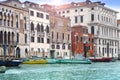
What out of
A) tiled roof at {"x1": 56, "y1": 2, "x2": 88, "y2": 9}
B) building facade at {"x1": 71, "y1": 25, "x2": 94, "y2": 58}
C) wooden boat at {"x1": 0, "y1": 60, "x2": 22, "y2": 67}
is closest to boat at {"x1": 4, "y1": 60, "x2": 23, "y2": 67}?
wooden boat at {"x1": 0, "y1": 60, "x2": 22, "y2": 67}

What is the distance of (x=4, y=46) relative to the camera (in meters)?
40.3

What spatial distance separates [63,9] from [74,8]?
8.63 feet

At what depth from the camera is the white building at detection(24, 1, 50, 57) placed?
48969 mm

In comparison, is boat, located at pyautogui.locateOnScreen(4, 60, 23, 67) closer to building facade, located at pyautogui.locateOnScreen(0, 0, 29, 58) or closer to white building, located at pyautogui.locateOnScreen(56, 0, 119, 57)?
building facade, located at pyautogui.locateOnScreen(0, 0, 29, 58)

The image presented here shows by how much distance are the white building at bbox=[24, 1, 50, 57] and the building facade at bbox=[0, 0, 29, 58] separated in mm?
1281

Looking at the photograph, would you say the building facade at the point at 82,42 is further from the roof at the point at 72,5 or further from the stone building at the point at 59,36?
the roof at the point at 72,5

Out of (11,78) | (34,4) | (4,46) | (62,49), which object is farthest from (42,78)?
(62,49)

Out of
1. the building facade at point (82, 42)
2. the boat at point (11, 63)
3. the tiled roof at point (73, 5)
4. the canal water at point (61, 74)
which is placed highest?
the tiled roof at point (73, 5)

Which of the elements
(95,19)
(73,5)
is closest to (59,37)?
(95,19)

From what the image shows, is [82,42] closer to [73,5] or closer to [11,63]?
[73,5]

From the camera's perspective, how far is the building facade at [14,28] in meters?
43.2

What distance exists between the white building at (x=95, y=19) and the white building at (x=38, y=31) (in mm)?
15775

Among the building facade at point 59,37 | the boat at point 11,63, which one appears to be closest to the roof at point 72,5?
the building facade at point 59,37

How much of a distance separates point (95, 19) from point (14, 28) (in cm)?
2517
